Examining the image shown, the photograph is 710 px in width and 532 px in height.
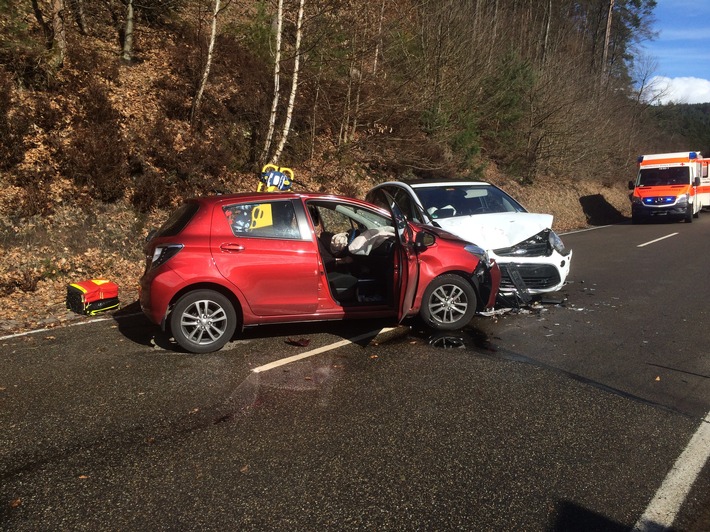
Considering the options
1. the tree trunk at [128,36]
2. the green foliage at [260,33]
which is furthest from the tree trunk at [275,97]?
the tree trunk at [128,36]

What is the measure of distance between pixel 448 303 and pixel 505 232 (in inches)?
70.9

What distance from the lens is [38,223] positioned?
32.2 ft

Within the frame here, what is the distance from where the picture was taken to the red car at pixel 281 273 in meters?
5.52

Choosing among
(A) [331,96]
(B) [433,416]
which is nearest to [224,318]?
(B) [433,416]

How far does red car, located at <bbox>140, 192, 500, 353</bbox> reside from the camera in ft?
18.1

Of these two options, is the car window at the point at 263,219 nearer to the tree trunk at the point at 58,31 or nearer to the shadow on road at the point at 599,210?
the tree trunk at the point at 58,31

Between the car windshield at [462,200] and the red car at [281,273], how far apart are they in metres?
1.88

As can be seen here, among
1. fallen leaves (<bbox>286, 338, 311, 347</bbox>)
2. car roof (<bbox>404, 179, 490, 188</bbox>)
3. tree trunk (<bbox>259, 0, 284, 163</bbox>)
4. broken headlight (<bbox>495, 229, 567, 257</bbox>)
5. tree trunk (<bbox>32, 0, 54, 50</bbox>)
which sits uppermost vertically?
tree trunk (<bbox>32, 0, 54, 50</bbox>)

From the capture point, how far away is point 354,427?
12.9 feet

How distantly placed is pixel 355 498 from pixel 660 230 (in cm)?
1863

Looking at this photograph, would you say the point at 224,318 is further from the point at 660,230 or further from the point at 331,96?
the point at 660,230

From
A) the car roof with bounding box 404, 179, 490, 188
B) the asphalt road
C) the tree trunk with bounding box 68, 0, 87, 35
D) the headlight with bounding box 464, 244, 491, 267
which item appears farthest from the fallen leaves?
the tree trunk with bounding box 68, 0, 87, 35

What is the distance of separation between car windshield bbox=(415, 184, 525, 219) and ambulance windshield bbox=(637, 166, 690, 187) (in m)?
16.3

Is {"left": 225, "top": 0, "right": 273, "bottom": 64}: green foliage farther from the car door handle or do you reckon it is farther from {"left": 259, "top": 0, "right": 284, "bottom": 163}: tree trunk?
the car door handle
